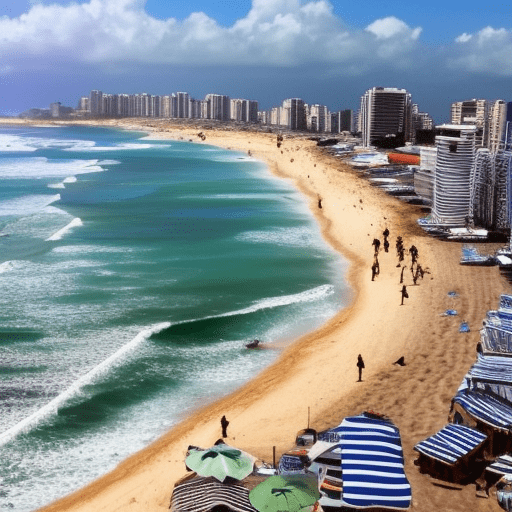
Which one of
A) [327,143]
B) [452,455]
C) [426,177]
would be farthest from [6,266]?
[327,143]

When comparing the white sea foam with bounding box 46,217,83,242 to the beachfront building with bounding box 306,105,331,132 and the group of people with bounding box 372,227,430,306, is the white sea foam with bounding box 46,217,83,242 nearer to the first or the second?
the group of people with bounding box 372,227,430,306

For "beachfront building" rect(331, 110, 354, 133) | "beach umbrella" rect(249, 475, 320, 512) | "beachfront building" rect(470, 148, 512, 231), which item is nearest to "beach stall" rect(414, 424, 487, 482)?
"beach umbrella" rect(249, 475, 320, 512)

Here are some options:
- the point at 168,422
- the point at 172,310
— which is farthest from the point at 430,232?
the point at 168,422

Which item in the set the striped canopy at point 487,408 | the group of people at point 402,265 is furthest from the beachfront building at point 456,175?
the striped canopy at point 487,408

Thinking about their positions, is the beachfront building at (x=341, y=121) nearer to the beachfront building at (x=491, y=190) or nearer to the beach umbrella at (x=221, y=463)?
the beachfront building at (x=491, y=190)

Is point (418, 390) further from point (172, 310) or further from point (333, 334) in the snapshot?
point (172, 310)

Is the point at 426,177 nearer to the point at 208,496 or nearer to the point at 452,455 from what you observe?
the point at 452,455
